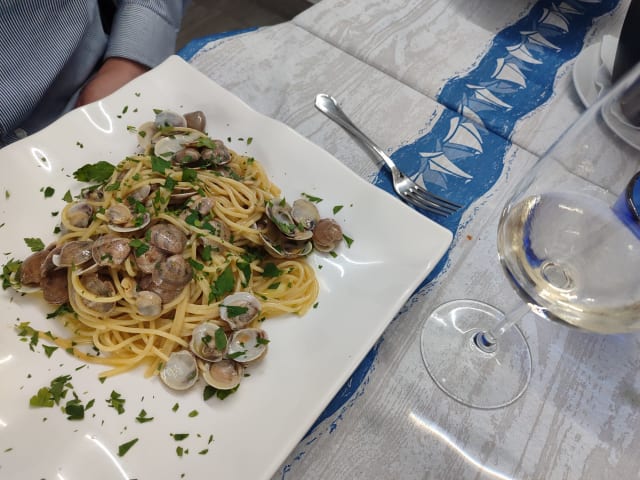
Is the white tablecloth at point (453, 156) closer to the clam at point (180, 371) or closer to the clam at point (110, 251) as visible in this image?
the clam at point (180, 371)

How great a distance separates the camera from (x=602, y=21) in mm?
2311

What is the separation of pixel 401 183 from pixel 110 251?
3.31 ft

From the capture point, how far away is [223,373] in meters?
1.08

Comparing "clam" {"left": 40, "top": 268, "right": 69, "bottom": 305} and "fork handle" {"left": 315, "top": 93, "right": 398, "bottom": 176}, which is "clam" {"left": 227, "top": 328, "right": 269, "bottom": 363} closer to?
"clam" {"left": 40, "top": 268, "right": 69, "bottom": 305}

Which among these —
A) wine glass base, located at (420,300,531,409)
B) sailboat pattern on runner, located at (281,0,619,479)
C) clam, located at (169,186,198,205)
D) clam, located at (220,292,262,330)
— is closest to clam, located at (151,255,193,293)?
clam, located at (220,292,262,330)

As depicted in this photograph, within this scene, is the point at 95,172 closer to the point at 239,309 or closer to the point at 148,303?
the point at 148,303

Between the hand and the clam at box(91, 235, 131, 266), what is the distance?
0.93 meters

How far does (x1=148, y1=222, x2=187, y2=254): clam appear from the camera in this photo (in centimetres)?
125

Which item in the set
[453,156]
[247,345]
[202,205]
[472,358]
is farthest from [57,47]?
[472,358]

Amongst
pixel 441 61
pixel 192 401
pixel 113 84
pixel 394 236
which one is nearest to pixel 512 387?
pixel 394 236

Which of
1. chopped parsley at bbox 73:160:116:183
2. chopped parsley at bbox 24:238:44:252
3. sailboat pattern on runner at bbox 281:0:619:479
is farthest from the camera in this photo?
sailboat pattern on runner at bbox 281:0:619:479

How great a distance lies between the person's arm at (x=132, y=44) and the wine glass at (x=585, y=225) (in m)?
1.76

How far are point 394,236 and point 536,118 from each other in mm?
1043

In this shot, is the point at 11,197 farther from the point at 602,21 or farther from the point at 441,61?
the point at 602,21
